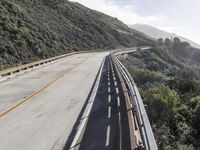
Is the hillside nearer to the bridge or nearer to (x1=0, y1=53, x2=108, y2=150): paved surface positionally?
(x1=0, y1=53, x2=108, y2=150): paved surface

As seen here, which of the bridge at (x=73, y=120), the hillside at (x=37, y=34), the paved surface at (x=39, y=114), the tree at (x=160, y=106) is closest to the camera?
the bridge at (x=73, y=120)

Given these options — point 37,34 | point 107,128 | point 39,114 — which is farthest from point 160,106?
point 37,34

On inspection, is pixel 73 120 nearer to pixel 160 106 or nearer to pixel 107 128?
pixel 107 128

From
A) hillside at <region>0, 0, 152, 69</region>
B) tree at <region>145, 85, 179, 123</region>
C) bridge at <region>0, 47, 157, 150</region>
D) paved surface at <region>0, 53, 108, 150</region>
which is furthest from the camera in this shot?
hillside at <region>0, 0, 152, 69</region>

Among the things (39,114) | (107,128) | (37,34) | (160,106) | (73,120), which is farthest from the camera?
(37,34)

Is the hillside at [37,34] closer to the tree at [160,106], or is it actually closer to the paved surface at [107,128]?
the tree at [160,106]

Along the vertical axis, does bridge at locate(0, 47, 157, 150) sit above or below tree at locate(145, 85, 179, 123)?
above

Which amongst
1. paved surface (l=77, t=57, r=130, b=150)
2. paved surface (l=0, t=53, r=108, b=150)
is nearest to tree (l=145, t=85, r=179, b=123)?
paved surface (l=77, t=57, r=130, b=150)

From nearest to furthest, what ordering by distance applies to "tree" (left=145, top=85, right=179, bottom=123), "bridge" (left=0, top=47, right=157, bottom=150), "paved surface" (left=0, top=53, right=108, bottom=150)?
"bridge" (left=0, top=47, right=157, bottom=150) → "paved surface" (left=0, top=53, right=108, bottom=150) → "tree" (left=145, top=85, right=179, bottom=123)

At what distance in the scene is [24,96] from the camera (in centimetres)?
1598

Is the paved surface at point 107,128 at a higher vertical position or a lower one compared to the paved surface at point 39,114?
higher

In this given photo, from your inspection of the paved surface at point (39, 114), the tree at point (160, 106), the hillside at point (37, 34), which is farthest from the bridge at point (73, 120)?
the hillside at point (37, 34)

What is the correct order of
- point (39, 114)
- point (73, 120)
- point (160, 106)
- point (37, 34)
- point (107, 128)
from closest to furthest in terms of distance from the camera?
point (107, 128) → point (73, 120) → point (39, 114) → point (160, 106) → point (37, 34)

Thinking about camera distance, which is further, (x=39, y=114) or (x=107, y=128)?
(x=39, y=114)
